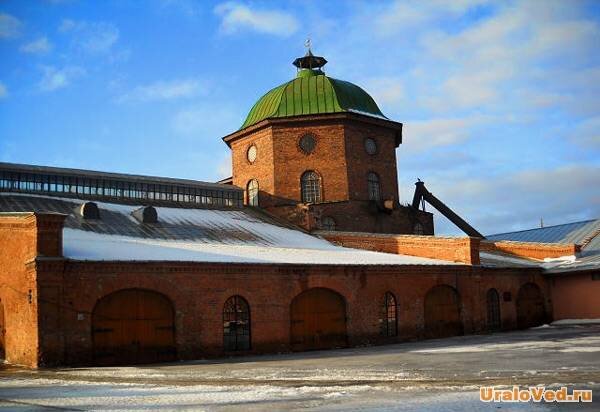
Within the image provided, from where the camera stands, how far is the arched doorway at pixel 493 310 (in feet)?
93.1

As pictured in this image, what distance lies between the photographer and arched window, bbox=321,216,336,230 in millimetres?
31188

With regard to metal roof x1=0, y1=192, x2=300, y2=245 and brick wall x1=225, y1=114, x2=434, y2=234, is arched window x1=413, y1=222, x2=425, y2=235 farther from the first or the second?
metal roof x1=0, y1=192, x2=300, y2=245

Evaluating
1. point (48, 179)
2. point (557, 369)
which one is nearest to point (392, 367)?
point (557, 369)

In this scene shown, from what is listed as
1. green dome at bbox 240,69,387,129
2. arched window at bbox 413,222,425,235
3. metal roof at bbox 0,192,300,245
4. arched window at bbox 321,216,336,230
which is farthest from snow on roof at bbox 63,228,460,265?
green dome at bbox 240,69,387,129

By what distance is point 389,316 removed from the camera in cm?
2448

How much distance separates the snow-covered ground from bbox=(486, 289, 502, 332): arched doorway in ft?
30.9

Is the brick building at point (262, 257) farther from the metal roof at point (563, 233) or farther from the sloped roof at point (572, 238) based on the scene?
the metal roof at point (563, 233)

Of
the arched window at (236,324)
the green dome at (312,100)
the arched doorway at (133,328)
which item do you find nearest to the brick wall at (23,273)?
the arched doorway at (133,328)

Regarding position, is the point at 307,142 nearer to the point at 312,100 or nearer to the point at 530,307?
the point at 312,100

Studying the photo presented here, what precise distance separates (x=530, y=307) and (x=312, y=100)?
14.6 meters

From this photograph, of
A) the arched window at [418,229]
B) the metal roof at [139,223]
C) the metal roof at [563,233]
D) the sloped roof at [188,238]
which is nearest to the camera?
the sloped roof at [188,238]

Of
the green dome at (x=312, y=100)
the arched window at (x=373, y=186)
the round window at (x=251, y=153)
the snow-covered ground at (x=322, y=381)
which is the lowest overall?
the snow-covered ground at (x=322, y=381)

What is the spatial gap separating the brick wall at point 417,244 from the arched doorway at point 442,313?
5.96ft

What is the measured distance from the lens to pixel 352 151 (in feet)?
105
